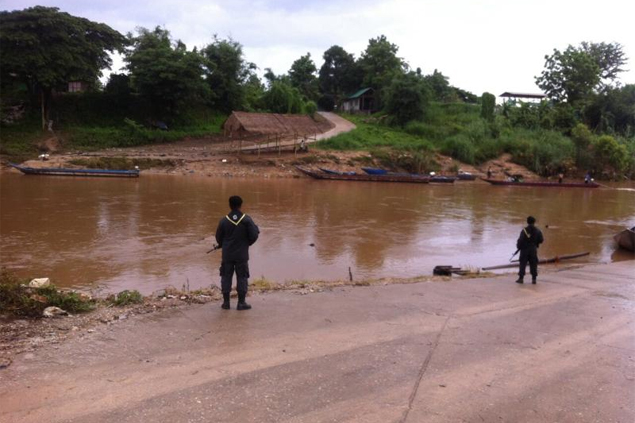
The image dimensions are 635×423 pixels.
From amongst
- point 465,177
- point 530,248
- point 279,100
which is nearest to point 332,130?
point 279,100

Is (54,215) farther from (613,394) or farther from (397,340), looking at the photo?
(613,394)

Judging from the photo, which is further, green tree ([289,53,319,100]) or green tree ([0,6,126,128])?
green tree ([289,53,319,100])

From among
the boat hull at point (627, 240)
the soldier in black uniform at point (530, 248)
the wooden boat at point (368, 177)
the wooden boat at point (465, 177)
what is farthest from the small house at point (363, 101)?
the soldier in black uniform at point (530, 248)

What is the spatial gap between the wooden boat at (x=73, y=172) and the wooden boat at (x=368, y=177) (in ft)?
37.1

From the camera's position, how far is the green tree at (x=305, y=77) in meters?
58.7

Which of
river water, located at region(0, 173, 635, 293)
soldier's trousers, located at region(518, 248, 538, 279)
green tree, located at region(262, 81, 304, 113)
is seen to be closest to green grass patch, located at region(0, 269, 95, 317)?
river water, located at region(0, 173, 635, 293)

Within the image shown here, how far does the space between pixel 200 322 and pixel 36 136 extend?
33.1 m

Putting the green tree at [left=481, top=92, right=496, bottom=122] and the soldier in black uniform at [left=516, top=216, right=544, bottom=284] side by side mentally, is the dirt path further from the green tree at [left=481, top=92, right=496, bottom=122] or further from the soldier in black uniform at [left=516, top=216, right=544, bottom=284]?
the soldier in black uniform at [left=516, top=216, right=544, bottom=284]

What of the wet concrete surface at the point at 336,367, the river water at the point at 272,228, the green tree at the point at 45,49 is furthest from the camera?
the green tree at the point at 45,49

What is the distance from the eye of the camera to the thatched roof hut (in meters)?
33.5

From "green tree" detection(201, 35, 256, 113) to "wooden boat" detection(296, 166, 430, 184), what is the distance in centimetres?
1223

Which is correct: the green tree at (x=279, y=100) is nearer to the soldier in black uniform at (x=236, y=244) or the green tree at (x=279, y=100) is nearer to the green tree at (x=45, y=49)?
the green tree at (x=45, y=49)

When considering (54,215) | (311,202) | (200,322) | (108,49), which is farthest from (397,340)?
(108,49)

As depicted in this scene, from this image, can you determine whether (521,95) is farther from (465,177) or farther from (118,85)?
(118,85)
